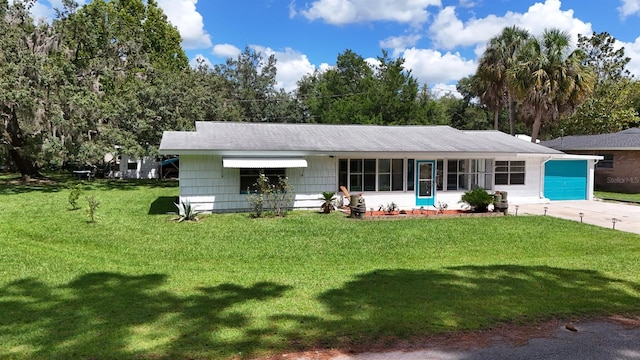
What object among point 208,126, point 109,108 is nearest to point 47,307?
point 208,126

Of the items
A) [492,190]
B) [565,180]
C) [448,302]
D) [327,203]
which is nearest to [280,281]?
[448,302]

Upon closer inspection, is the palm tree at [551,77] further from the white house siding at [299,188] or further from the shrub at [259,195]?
the shrub at [259,195]

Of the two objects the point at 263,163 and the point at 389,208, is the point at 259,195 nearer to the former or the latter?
the point at 263,163

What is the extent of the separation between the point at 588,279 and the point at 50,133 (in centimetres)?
2263

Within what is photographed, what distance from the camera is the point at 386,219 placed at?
Answer: 513 inches

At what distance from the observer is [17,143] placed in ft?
71.5

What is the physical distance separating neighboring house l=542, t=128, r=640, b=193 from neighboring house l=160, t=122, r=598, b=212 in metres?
5.88

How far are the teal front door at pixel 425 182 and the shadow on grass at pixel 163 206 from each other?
8.95 metres

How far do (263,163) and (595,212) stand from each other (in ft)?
39.0

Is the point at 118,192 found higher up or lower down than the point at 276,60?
lower down

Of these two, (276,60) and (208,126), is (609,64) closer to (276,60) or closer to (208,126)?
(276,60)

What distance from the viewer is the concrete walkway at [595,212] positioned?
41.4 ft

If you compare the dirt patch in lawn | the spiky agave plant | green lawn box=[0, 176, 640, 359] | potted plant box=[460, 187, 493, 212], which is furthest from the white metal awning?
the dirt patch in lawn

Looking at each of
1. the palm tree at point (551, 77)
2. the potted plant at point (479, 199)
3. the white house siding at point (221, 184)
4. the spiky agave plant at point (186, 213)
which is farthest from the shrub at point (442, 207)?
the palm tree at point (551, 77)
